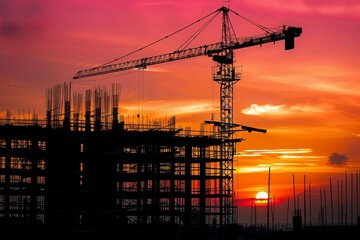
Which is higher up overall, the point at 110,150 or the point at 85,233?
the point at 110,150

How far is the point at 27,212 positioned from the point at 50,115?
324 inches

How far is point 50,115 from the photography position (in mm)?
59219

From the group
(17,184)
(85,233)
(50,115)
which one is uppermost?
(50,115)

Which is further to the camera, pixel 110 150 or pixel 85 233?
pixel 110 150

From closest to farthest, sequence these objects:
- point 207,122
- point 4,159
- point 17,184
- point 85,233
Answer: point 85,233 → point 17,184 → point 4,159 → point 207,122

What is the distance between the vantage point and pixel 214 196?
66.8 meters

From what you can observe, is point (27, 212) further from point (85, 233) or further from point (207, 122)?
point (207, 122)

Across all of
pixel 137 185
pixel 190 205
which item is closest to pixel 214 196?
pixel 190 205

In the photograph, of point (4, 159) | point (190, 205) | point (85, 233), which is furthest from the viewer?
point (190, 205)

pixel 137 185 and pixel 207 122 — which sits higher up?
pixel 207 122

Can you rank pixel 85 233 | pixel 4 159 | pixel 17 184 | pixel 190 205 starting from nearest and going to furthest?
pixel 85 233 → pixel 17 184 → pixel 4 159 → pixel 190 205

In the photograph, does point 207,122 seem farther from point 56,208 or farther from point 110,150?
point 56,208

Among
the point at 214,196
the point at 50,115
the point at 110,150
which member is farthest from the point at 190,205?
the point at 50,115

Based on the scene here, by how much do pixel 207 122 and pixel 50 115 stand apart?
21.6m
